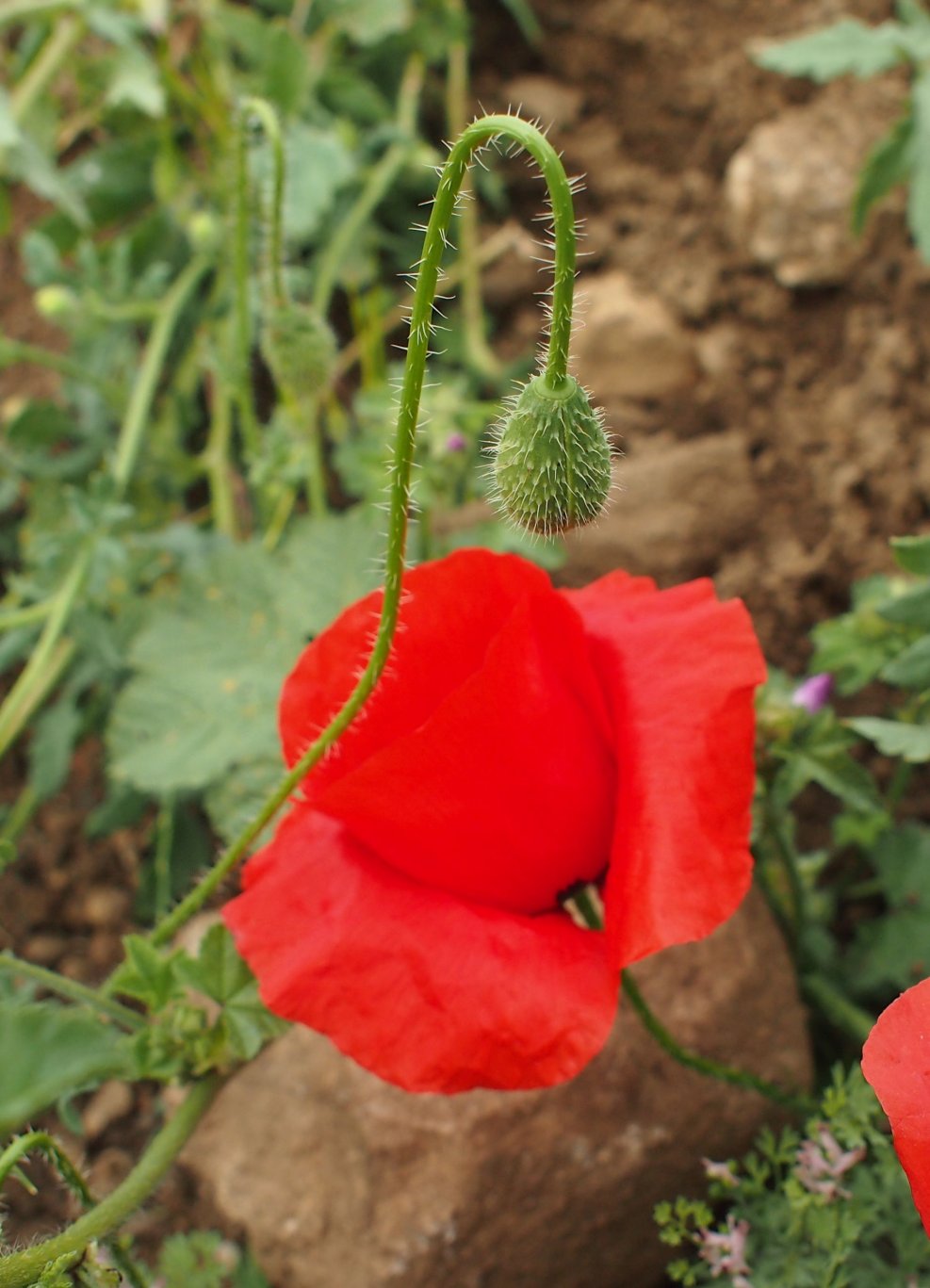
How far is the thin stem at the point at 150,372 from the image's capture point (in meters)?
1.84

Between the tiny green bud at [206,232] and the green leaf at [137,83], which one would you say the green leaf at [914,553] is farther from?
the green leaf at [137,83]

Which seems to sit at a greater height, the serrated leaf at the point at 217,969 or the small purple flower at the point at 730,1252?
the serrated leaf at the point at 217,969

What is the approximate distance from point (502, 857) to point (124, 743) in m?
0.79

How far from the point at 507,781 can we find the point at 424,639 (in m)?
0.13

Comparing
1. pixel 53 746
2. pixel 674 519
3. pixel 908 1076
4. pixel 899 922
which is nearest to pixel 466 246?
pixel 674 519

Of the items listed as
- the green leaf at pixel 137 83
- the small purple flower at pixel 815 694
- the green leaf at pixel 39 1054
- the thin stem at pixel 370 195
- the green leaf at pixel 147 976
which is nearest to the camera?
the green leaf at pixel 39 1054

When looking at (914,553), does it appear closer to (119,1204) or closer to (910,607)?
(910,607)

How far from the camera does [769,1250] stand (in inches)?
40.8

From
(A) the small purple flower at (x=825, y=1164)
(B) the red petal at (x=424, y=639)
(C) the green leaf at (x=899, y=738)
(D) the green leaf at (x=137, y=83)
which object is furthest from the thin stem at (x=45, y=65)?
(A) the small purple flower at (x=825, y=1164)

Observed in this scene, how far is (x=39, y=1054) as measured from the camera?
72 centimetres

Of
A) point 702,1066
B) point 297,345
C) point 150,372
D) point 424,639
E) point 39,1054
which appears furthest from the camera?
point 150,372

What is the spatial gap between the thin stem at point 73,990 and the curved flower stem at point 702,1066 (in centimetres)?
44

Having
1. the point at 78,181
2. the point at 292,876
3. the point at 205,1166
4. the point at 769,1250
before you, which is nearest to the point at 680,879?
the point at 292,876

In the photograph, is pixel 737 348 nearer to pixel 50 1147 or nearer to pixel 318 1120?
pixel 318 1120
